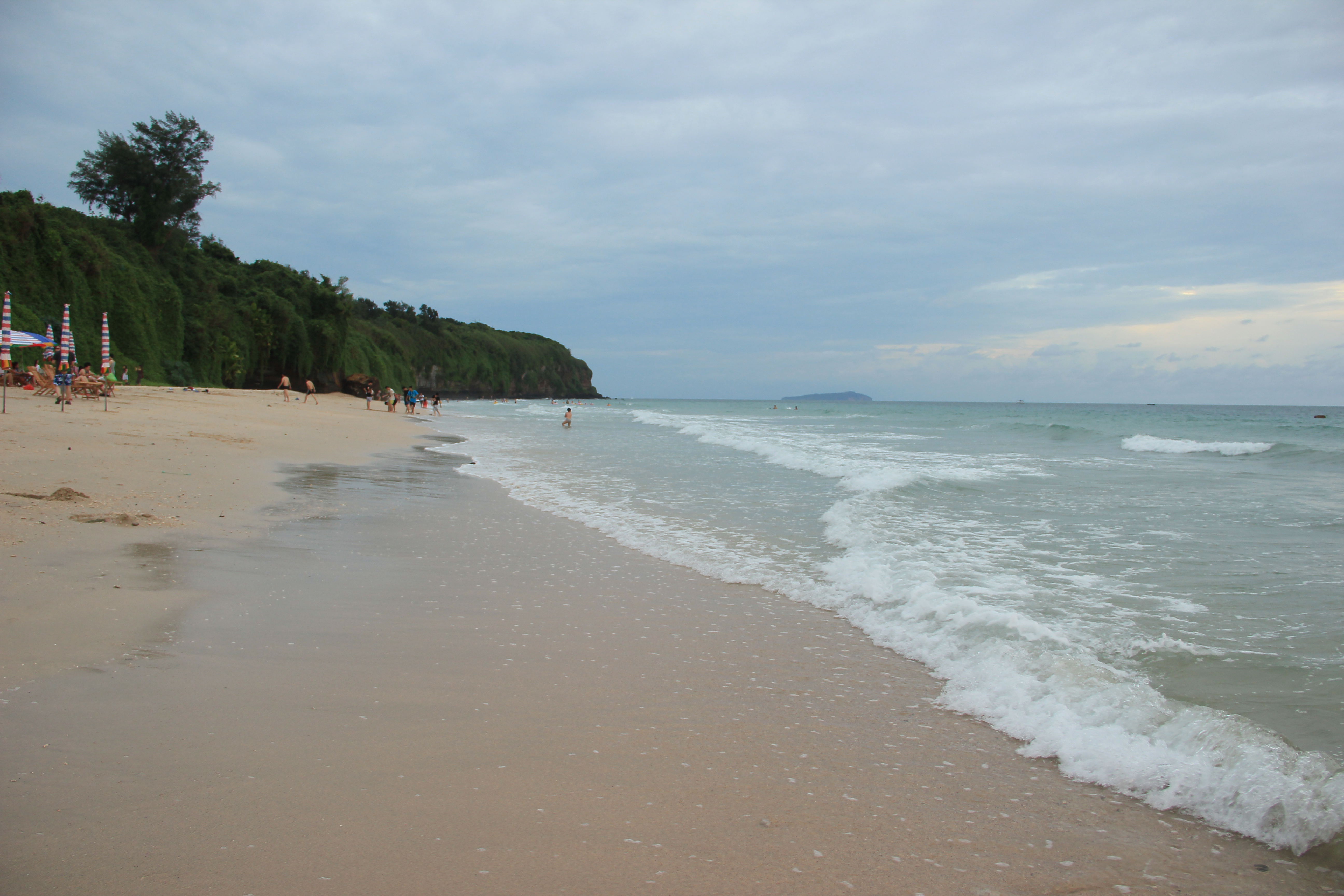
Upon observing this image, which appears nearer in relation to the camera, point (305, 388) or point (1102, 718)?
point (1102, 718)

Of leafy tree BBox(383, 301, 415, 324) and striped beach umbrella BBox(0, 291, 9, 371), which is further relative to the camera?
leafy tree BBox(383, 301, 415, 324)

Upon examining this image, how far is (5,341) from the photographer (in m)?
15.9

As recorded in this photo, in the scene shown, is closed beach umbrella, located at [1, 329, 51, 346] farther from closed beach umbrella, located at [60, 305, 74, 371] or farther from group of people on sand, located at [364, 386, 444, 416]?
group of people on sand, located at [364, 386, 444, 416]

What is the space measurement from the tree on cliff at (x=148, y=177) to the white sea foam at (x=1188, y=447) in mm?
57359

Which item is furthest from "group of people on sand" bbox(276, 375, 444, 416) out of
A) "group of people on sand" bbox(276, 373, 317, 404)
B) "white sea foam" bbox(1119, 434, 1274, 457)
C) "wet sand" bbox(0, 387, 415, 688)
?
"white sea foam" bbox(1119, 434, 1274, 457)

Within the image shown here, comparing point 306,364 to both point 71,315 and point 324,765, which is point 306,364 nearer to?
point 71,315

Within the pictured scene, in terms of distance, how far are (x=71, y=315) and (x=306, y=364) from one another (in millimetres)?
28200

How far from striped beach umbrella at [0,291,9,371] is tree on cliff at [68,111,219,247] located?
127 ft

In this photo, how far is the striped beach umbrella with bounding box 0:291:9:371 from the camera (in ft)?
50.6

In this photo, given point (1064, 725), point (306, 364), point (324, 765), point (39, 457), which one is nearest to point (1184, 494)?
point (1064, 725)

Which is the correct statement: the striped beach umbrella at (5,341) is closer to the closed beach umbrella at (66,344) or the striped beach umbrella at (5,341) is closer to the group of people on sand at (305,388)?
the closed beach umbrella at (66,344)

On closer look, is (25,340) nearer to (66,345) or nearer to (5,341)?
(66,345)

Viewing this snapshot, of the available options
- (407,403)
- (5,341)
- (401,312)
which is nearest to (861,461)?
(5,341)

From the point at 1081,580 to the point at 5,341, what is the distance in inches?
826
